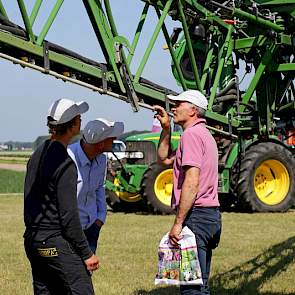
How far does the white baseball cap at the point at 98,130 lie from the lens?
4.52 meters

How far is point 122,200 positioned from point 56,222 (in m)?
10.2

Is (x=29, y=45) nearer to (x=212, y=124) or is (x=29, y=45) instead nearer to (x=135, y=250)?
(x=135, y=250)

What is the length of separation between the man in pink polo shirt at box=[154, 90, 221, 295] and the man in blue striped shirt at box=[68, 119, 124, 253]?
395 millimetres

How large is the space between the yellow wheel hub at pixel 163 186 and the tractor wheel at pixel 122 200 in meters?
1.01

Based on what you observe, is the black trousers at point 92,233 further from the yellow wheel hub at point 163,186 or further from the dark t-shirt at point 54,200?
the yellow wheel hub at point 163,186

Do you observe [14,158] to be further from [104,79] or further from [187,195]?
[187,195]

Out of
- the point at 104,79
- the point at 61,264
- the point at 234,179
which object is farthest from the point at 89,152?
the point at 234,179

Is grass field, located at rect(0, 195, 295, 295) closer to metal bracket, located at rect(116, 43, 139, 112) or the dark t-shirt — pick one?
metal bracket, located at rect(116, 43, 139, 112)

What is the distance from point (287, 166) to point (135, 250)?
5.36 metres

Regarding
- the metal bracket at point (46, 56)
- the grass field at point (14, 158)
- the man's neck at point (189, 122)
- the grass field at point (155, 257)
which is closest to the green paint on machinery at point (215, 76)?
the metal bracket at point (46, 56)

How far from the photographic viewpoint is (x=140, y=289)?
630 centimetres

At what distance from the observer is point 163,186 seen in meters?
12.8

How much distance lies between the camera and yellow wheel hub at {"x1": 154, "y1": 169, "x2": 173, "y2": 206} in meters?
12.6

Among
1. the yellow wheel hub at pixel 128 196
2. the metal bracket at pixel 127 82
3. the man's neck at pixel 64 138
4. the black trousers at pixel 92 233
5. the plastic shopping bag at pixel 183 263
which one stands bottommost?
the plastic shopping bag at pixel 183 263
